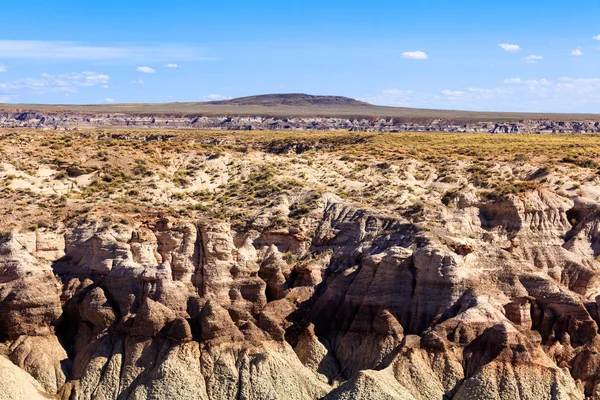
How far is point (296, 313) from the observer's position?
50.9 meters

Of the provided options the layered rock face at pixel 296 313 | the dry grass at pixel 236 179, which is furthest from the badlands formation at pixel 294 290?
the dry grass at pixel 236 179

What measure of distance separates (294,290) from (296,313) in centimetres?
167

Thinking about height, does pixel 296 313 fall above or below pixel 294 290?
below

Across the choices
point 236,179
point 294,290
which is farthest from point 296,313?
point 236,179

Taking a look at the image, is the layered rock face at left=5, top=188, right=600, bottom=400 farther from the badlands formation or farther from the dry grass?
the dry grass

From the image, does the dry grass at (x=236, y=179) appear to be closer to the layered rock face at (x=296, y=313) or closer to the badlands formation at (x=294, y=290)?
the badlands formation at (x=294, y=290)

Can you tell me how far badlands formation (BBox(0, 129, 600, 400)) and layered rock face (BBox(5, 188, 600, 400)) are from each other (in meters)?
0.09

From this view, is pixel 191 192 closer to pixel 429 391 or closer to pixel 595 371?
pixel 429 391

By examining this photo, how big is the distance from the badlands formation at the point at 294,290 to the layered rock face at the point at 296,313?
9 cm

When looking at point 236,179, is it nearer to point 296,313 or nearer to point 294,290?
point 294,290

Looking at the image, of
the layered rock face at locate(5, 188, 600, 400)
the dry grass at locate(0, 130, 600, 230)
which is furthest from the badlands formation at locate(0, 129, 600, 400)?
the dry grass at locate(0, 130, 600, 230)

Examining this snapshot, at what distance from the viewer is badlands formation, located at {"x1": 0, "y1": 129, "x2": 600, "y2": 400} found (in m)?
45.3

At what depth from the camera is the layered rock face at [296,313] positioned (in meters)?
45.1

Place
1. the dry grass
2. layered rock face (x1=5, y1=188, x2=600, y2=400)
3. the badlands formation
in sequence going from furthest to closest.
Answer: the dry grass < the badlands formation < layered rock face (x1=5, y1=188, x2=600, y2=400)
